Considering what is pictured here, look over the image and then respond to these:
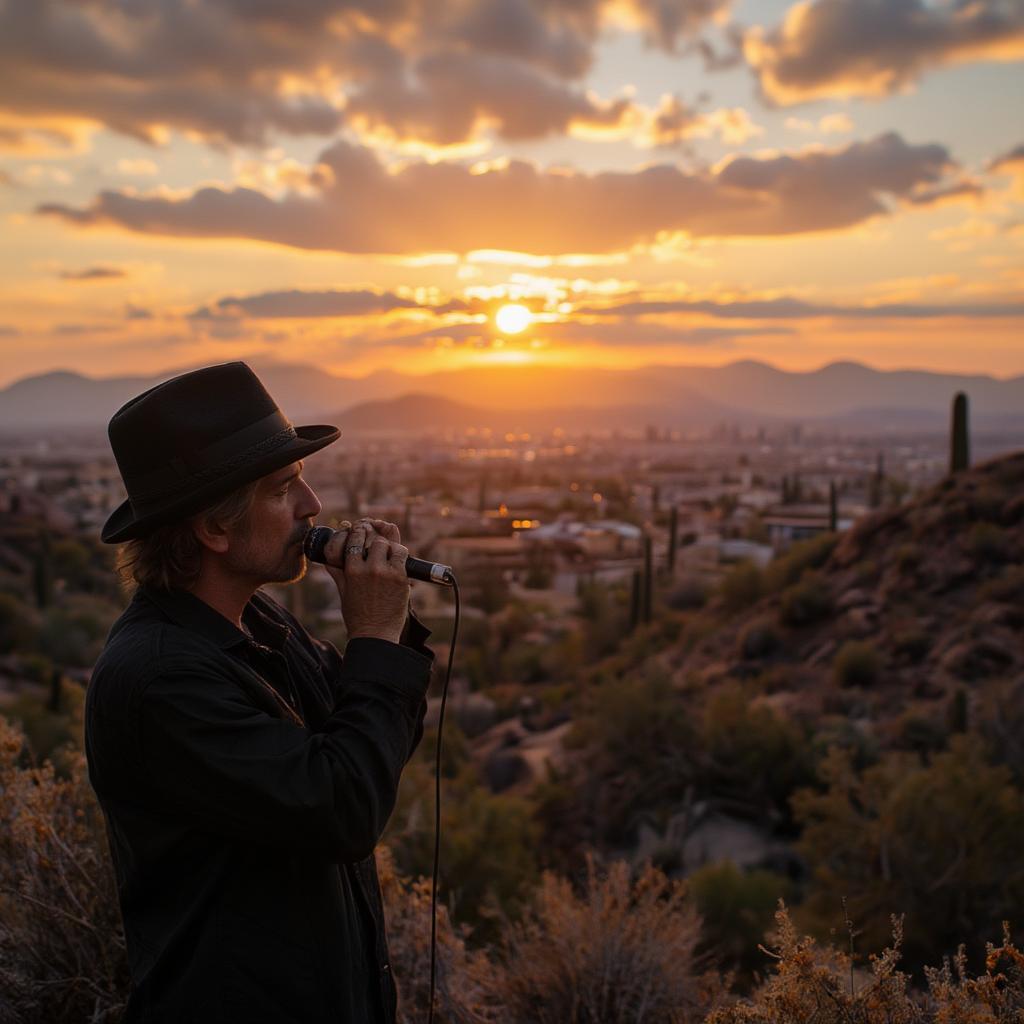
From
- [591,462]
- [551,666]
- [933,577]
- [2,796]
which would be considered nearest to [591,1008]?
[2,796]

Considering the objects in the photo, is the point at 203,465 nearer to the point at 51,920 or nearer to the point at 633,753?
the point at 51,920

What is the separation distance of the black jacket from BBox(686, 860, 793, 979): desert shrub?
8122 mm

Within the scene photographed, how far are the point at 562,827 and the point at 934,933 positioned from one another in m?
6.71

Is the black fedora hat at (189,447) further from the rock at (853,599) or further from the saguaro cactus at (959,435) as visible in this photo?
the saguaro cactus at (959,435)

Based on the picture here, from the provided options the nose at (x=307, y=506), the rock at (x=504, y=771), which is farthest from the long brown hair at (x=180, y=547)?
the rock at (x=504, y=771)

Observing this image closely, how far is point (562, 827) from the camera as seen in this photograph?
597 inches

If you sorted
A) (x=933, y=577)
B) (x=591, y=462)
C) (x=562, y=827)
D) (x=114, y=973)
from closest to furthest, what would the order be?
1. (x=114, y=973)
2. (x=562, y=827)
3. (x=933, y=577)
4. (x=591, y=462)

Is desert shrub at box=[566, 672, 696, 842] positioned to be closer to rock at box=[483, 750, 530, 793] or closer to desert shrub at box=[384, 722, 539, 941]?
rock at box=[483, 750, 530, 793]

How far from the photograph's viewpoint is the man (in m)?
2.02

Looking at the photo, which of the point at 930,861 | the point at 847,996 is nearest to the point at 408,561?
the point at 847,996

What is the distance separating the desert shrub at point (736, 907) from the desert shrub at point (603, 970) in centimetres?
560

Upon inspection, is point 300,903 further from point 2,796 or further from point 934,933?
point 934,933

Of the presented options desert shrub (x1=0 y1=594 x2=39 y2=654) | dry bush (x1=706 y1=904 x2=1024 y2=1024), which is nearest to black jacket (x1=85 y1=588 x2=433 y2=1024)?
dry bush (x1=706 y1=904 x2=1024 y2=1024)

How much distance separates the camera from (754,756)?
48.3 ft
